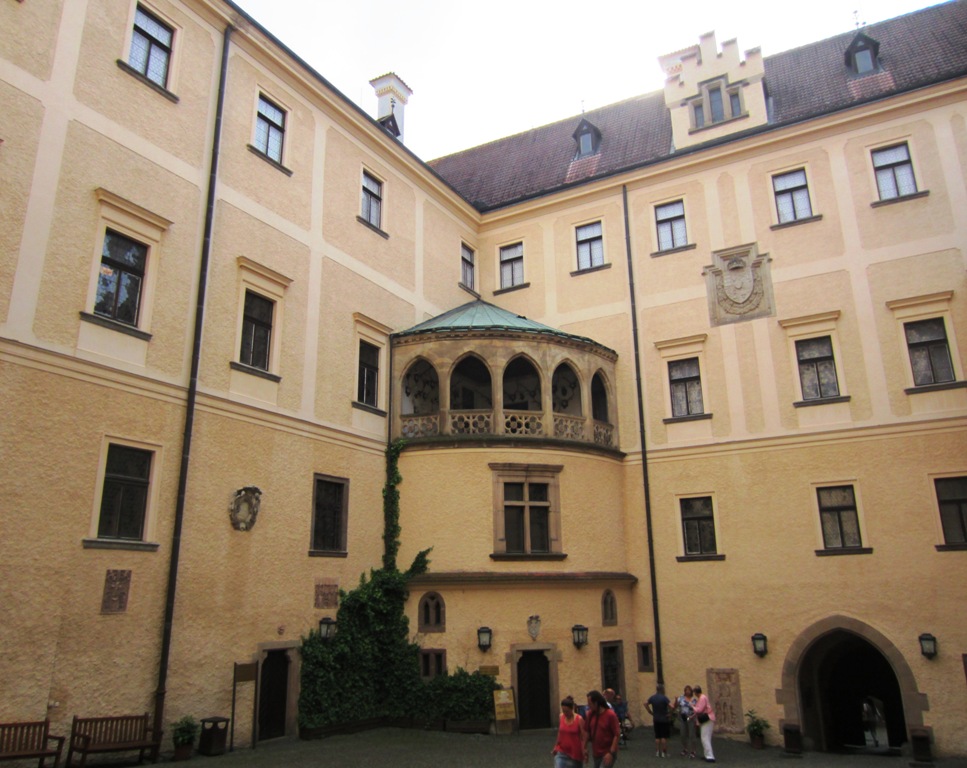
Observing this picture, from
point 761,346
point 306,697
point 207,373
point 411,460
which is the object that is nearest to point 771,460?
point 761,346

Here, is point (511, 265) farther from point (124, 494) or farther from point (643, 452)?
point (124, 494)

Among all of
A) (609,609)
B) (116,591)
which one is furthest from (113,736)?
(609,609)

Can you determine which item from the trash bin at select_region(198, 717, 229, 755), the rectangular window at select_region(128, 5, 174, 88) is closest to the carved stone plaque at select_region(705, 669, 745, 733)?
the trash bin at select_region(198, 717, 229, 755)

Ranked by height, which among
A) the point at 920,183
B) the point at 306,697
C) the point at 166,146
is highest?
the point at 920,183

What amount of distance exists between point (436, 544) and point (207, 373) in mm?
6230

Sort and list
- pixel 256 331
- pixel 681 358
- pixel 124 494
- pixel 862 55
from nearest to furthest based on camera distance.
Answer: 1. pixel 124 494
2. pixel 256 331
3. pixel 681 358
4. pixel 862 55

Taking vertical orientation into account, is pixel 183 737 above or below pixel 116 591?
below

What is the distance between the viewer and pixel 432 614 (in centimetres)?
1669

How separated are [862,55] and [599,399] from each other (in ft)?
37.6

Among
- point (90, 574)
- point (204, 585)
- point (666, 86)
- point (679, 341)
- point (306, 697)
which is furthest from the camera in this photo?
point (666, 86)

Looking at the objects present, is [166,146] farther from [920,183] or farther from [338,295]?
[920,183]

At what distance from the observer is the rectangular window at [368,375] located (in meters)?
17.9

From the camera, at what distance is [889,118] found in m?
18.5

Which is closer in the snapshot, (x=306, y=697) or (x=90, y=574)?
(x=90, y=574)
